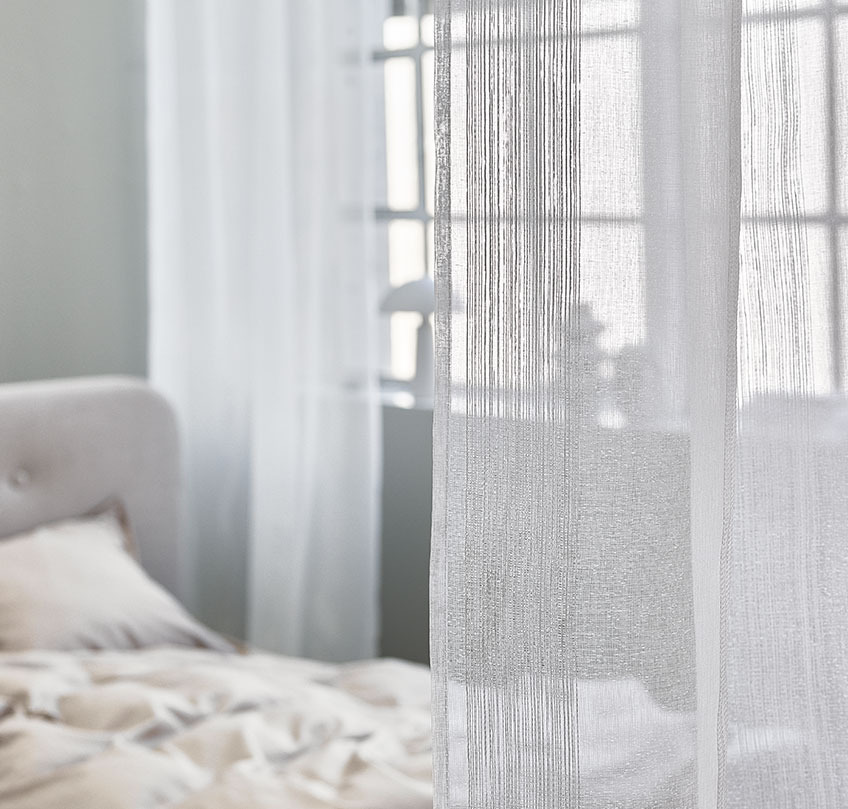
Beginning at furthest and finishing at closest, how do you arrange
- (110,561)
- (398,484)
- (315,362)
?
(398,484) < (315,362) < (110,561)

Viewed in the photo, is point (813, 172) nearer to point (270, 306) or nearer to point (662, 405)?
point (662, 405)

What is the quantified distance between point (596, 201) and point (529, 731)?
30 cm

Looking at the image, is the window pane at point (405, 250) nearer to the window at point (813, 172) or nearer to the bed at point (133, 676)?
the bed at point (133, 676)

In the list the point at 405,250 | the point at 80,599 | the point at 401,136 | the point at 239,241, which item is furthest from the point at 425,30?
the point at 80,599

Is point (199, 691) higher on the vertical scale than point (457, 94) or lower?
lower

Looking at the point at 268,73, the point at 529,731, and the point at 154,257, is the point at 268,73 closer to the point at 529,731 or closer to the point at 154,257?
the point at 154,257

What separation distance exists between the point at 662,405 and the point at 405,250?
2.28 metres

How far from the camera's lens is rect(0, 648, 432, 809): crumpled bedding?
60.2 inches

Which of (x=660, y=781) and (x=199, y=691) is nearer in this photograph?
(x=660, y=781)

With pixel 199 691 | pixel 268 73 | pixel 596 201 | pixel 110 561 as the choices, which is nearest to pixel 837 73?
pixel 596 201

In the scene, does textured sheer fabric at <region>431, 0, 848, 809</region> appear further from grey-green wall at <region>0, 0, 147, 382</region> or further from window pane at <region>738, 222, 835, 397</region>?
grey-green wall at <region>0, 0, 147, 382</region>

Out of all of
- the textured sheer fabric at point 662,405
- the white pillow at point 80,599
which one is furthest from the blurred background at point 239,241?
the textured sheer fabric at point 662,405

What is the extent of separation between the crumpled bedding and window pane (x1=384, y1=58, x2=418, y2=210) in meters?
1.26

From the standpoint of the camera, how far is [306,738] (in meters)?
1.75
